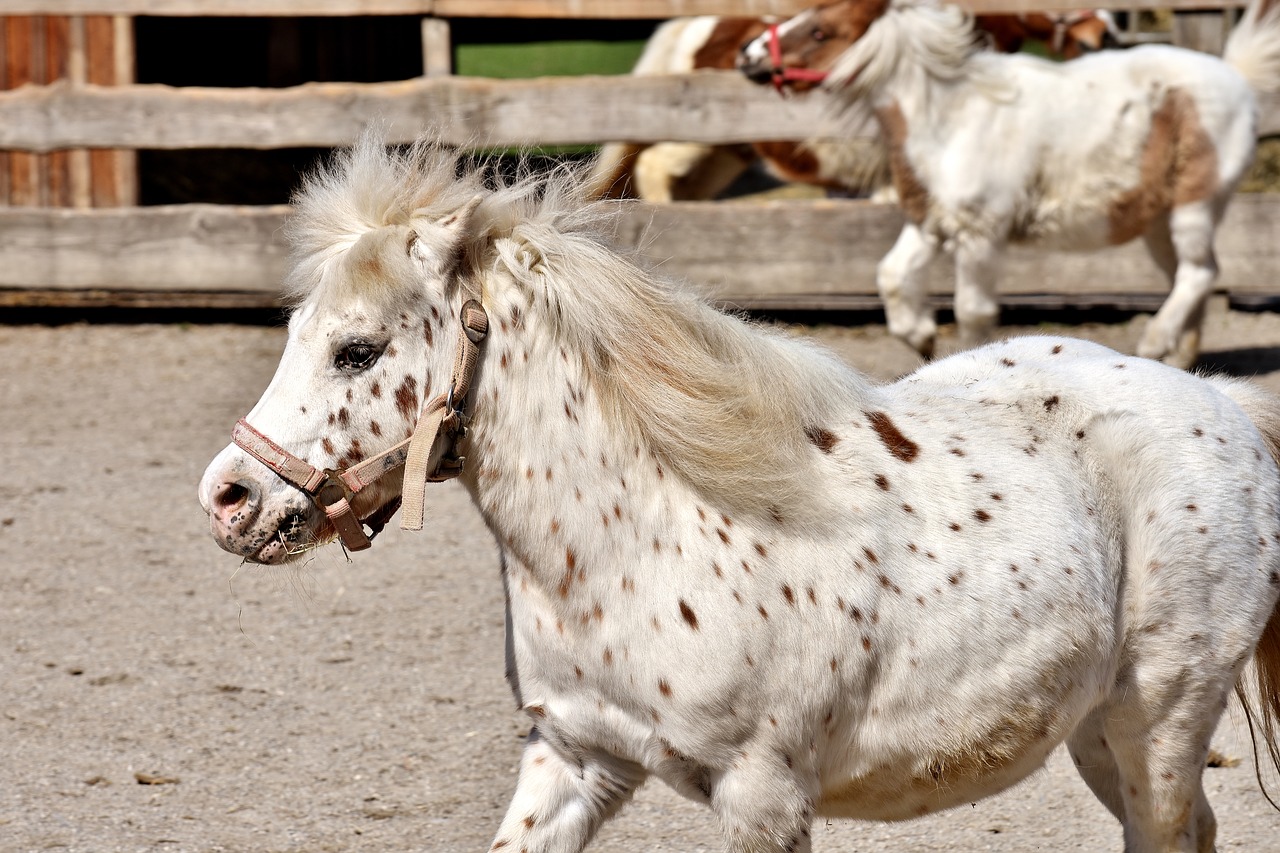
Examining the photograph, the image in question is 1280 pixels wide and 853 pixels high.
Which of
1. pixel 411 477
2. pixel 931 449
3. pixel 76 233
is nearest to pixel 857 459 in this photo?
pixel 931 449

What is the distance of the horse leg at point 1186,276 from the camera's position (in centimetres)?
662

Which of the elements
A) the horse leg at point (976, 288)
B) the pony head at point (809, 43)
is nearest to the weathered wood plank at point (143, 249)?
the pony head at point (809, 43)

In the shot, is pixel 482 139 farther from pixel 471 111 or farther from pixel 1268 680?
pixel 1268 680

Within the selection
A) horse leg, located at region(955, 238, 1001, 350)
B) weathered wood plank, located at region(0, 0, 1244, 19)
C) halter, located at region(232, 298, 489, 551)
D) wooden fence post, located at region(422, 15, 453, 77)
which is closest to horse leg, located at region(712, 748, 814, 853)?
halter, located at region(232, 298, 489, 551)

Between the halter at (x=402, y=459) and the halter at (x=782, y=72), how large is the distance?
5053 mm

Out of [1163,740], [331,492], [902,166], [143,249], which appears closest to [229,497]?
[331,492]

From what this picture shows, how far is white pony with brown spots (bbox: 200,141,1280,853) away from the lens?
86.3 inches

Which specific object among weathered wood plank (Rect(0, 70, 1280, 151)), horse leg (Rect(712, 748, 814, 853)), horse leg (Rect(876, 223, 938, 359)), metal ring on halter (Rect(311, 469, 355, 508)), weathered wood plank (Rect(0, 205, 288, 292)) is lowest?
weathered wood plank (Rect(0, 205, 288, 292))

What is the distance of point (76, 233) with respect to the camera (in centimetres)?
841

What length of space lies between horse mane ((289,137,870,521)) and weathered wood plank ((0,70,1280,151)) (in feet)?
18.9

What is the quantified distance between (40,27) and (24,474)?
4.63m

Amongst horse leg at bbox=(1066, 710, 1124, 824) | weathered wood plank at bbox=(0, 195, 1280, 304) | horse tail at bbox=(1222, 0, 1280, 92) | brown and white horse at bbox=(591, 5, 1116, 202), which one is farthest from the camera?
brown and white horse at bbox=(591, 5, 1116, 202)

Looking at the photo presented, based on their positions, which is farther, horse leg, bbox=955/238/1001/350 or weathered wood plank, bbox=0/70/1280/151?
weathered wood plank, bbox=0/70/1280/151

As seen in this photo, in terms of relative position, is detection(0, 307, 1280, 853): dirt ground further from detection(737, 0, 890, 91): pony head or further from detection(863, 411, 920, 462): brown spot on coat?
detection(737, 0, 890, 91): pony head
